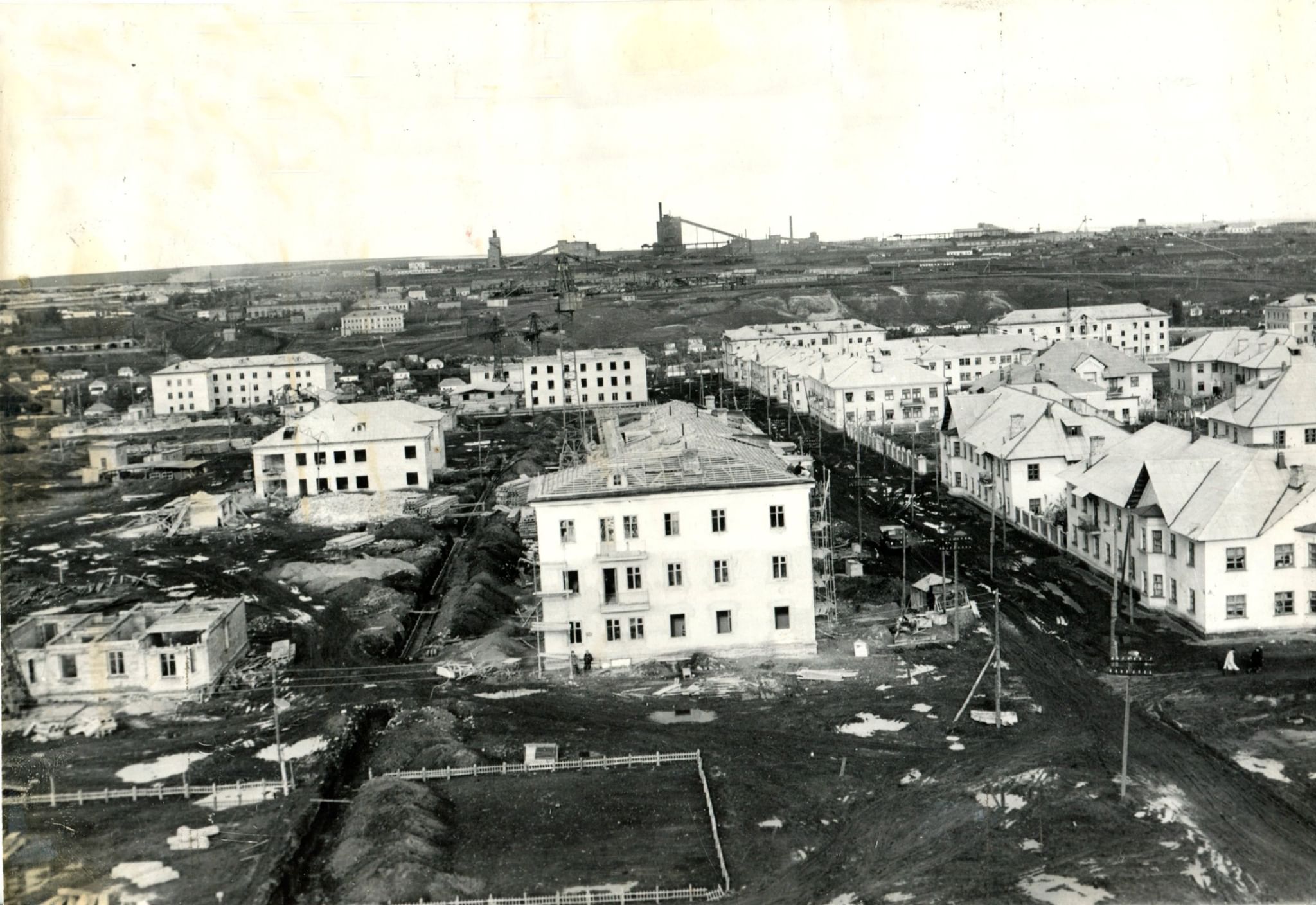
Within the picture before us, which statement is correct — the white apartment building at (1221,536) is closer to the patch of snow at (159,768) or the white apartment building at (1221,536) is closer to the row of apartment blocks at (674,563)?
the row of apartment blocks at (674,563)

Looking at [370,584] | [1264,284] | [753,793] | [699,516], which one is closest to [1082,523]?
[699,516]

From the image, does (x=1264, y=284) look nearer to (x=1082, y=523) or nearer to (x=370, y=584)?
(x=1082, y=523)

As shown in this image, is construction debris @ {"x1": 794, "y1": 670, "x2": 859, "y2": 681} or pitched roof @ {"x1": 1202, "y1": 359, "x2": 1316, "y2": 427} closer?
construction debris @ {"x1": 794, "y1": 670, "x2": 859, "y2": 681}

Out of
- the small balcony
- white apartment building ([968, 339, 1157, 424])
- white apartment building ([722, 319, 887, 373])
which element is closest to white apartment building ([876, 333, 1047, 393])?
white apartment building ([968, 339, 1157, 424])

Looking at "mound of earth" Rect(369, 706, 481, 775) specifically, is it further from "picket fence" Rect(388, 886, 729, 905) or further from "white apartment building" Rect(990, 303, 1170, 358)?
"white apartment building" Rect(990, 303, 1170, 358)

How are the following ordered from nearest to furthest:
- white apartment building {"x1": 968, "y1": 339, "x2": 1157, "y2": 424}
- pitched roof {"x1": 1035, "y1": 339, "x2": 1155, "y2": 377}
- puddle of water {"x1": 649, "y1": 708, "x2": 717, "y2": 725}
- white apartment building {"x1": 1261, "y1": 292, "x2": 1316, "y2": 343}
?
puddle of water {"x1": 649, "y1": 708, "x2": 717, "y2": 725} → white apartment building {"x1": 968, "y1": 339, "x2": 1157, "y2": 424} → pitched roof {"x1": 1035, "y1": 339, "x2": 1155, "y2": 377} → white apartment building {"x1": 1261, "y1": 292, "x2": 1316, "y2": 343}

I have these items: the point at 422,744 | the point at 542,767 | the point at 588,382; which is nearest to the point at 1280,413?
the point at 542,767

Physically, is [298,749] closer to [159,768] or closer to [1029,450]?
[159,768]
